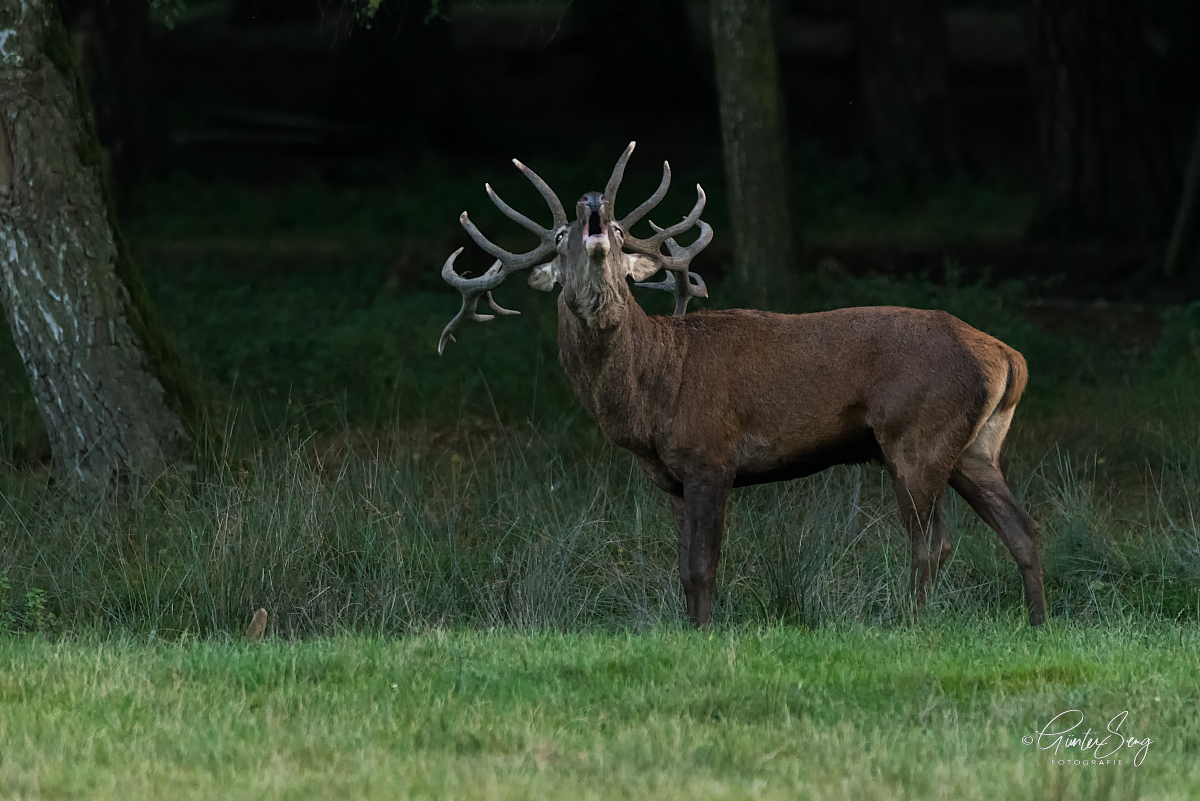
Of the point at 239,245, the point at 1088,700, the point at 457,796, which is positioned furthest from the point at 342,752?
the point at 239,245

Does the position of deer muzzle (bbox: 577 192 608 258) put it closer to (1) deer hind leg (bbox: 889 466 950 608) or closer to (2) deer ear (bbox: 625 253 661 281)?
(2) deer ear (bbox: 625 253 661 281)

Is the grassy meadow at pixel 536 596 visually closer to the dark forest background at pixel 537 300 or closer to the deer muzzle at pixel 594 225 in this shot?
the dark forest background at pixel 537 300

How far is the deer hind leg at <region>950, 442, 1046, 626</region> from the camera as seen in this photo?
7.79 metres

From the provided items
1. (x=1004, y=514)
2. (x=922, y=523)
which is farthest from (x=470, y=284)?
(x=1004, y=514)

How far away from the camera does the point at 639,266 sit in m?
7.64

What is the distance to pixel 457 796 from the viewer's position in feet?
15.0

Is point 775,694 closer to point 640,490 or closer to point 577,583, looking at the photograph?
point 577,583

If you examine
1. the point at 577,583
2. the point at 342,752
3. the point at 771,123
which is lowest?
the point at 577,583

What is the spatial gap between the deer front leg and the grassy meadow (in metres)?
0.17

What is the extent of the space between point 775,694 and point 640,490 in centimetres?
367

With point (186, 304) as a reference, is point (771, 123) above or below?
above

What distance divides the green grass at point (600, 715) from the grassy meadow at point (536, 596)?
2cm

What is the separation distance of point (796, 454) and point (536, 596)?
155 cm

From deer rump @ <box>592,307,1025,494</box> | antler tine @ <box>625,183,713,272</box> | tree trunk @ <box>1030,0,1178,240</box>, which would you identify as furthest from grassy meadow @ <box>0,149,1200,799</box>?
tree trunk @ <box>1030,0,1178,240</box>
